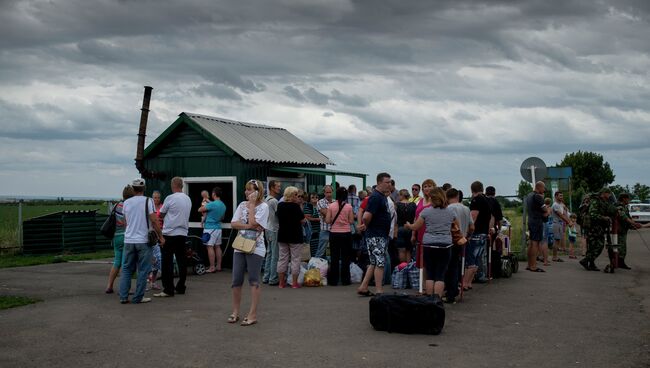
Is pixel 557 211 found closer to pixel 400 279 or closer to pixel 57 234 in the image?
pixel 400 279

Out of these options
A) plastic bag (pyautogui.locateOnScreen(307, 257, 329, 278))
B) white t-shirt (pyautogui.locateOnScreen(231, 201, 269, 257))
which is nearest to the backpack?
plastic bag (pyautogui.locateOnScreen(307, 257, 329, 278))

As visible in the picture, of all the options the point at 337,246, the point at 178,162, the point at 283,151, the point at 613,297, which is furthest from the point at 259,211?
the point at 283,151

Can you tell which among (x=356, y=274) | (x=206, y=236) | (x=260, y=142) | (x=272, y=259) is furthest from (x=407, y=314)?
(x=260, y=142)

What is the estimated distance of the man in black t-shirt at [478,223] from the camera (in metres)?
11.9

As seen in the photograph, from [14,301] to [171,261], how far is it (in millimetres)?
2423

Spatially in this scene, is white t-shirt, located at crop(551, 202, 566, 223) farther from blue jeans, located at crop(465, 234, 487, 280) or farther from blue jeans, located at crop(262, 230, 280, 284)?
blue jeans, located at crop(262, 230, 280, 284)

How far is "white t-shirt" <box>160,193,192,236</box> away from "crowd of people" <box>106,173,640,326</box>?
2 centimetres

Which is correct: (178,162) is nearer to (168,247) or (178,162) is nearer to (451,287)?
(168,247)

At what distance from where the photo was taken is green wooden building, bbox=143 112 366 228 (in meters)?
15.5

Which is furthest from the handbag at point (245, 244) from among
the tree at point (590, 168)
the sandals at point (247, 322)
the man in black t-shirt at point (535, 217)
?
the tree at point (590, 168)

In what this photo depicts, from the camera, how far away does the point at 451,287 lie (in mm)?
10531

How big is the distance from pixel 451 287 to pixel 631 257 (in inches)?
421

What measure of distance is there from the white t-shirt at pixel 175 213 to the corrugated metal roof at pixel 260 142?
3.83 m

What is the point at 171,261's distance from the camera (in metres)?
11.3
